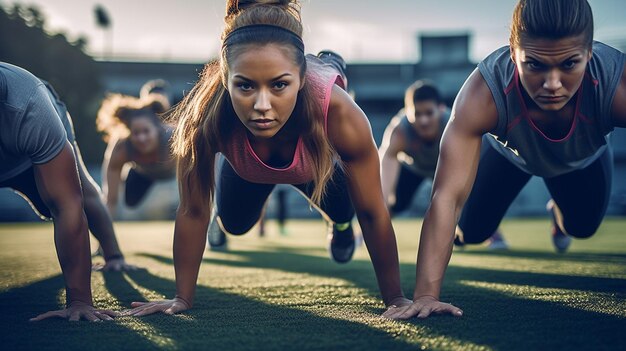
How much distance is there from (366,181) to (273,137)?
1.68 feet

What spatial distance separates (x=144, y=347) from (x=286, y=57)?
4.27 feet

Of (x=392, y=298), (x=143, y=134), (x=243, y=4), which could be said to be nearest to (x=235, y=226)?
(x=392, y=298)

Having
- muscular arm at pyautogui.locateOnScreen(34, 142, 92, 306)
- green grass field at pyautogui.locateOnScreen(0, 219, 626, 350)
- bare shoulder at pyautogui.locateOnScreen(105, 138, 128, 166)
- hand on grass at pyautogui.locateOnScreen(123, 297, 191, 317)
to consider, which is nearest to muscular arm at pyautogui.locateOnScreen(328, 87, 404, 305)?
green grass field at pyautogui.locateOnScreen(0, 219, 626, 350)

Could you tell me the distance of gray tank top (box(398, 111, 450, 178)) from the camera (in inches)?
257

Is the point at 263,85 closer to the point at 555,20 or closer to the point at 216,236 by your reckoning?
the point at 555,20

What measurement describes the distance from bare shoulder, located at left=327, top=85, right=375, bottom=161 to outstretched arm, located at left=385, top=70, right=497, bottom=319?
0.36 meters

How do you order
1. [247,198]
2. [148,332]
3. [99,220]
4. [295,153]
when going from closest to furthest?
1. [148,332]
2. [295,153]
3. [247,198]
4. [99,220]

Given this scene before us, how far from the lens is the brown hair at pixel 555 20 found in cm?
255

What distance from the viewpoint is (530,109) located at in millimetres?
2965

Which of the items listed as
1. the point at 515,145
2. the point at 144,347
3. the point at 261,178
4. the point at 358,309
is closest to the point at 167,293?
the point at 261,178

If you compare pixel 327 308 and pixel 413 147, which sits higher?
pixel 413 147

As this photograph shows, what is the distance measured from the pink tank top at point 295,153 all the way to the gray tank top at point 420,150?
351cm

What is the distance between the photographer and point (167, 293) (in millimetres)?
3584

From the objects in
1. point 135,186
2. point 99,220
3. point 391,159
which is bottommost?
point 99,220
